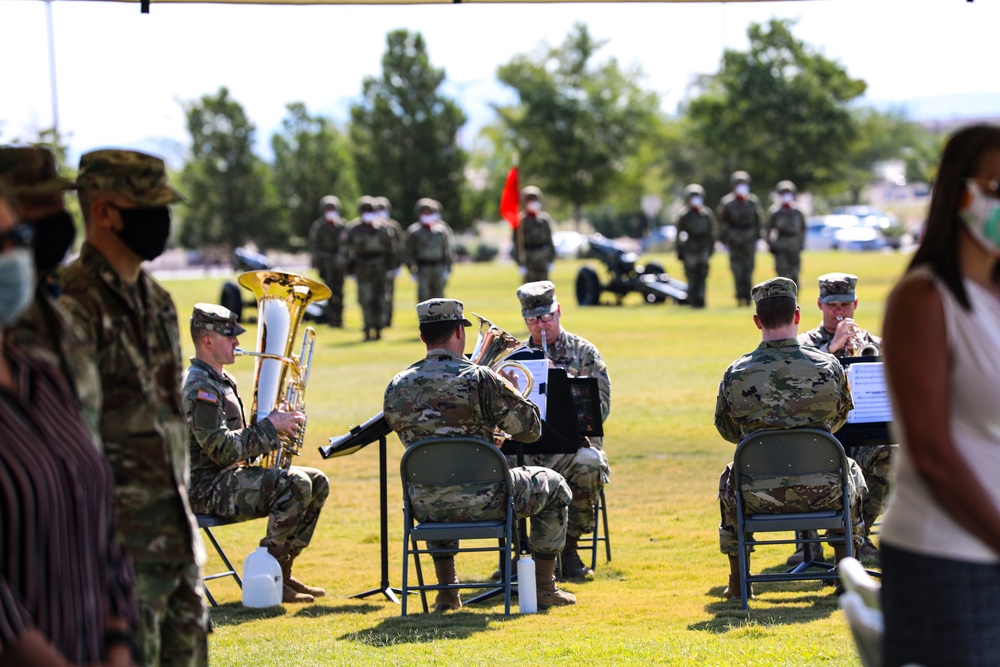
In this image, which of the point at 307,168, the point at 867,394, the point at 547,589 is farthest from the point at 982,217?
the point at 307,168

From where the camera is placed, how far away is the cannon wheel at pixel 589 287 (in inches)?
1175

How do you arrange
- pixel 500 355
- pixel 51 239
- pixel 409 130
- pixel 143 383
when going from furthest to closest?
pixel 409 130 → pixel 500 355 → pixel 143 383 → pixel 51 239

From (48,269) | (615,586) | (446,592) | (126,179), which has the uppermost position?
(126,179)

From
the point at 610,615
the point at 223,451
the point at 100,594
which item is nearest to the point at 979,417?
the point at 100,594

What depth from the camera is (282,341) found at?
7.98 metres

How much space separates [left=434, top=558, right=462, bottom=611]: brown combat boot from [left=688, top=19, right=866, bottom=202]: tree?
4619cm

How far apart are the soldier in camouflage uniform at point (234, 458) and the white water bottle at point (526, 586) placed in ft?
4.60

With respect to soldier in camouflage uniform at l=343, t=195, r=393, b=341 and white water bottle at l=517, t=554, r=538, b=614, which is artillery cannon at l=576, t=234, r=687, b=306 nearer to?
soldier in camouflage uniform at l=343, t=195, r=393, b=341

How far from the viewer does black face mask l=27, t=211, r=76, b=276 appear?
3508mm

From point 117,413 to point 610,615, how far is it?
4.08 metres

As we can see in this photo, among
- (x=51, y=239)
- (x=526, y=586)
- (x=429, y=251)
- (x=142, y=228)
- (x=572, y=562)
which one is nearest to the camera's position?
(x=51, y=239)

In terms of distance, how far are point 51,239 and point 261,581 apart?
482 centimetres

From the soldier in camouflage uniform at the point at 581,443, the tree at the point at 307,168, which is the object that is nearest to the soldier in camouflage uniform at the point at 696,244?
the soldier in camouflage uniform at the point at 581,443

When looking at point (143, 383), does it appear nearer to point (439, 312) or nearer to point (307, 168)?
point (439, 312)
